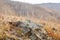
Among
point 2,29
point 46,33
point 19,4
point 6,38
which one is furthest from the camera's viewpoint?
point 19,4

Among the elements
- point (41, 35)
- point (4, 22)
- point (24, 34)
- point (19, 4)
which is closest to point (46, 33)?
point (41, 35)

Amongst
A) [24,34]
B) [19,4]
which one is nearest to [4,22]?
[24,34]

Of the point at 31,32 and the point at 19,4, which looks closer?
the point at 31,32

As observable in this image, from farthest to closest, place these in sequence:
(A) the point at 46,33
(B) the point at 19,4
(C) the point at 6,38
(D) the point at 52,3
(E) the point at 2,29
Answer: (D) the point at 52,3, (B) the point at 19,4, (A) the point at 46,33, (E) the point at 2,29, (C) the point at 6,38

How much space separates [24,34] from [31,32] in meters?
0.22

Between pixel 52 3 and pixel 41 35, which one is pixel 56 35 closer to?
pixel 41 35

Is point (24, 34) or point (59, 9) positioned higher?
point (24, 34)

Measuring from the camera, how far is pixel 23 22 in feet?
20.2

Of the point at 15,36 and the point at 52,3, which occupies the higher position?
the point at 15,36

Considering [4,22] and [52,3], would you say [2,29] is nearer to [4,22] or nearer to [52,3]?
[4,22]

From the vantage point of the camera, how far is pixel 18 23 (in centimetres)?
612

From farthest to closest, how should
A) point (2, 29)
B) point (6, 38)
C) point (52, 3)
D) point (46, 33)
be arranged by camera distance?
1. point (52, 3)
2. point (46, 33)
3. point (2, 29)
4. point (6, 38)

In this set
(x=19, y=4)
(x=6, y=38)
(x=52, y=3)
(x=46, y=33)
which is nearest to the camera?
(x=6, y=38)

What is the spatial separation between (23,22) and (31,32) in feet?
1.74
